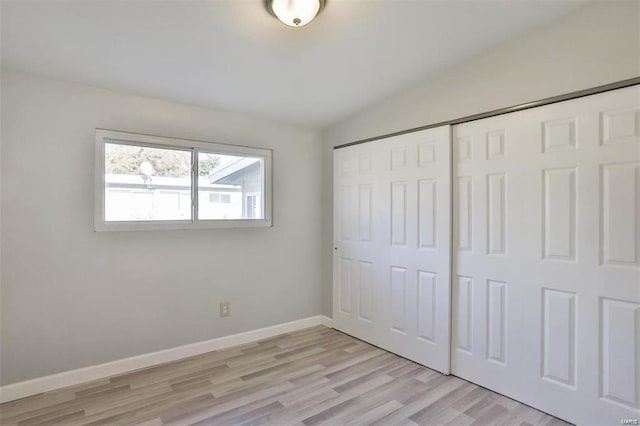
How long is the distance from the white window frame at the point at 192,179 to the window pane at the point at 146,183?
0.05 m

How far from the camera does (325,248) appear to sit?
149 inches

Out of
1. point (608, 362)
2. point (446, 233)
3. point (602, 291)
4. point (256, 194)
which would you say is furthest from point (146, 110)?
point (608, 362)

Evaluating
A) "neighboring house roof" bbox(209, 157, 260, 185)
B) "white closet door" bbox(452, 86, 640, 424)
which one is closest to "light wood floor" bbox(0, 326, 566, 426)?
"white closet door" bbox(452, 86, 640, 424)

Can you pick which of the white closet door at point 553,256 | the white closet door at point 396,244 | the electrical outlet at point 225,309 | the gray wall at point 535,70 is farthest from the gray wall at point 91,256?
the white closet door at point 553,256

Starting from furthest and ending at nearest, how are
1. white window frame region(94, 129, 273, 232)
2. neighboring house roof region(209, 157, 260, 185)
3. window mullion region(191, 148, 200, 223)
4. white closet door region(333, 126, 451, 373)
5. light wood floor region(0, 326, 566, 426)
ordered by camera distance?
neighboring house roof region(209, 157, 260, 185) → window mullion region(191, 148, 200, 223) → white closet door region(333, 126, 451, 373) → white window frame region(94, 129, 273, 232) → light wood floor region(0, 326, 566, 426)

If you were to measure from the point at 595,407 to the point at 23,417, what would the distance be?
340 centimetres

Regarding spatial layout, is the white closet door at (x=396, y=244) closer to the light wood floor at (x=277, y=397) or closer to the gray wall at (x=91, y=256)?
the light wood floor at (x=277, y=397)

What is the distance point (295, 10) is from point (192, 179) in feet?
5.58

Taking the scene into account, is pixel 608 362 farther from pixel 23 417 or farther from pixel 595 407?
pixel 23 417

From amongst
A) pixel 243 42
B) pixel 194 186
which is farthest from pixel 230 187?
pixel 243 42

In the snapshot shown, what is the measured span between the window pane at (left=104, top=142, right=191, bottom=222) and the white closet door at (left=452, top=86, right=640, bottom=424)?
2284 mm

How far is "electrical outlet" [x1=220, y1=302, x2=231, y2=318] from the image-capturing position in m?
3.10

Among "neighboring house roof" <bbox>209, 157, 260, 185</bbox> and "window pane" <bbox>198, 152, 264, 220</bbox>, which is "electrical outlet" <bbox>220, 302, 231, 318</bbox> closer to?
"window pane" <bbox>198, 152, 264, 220</bbox>

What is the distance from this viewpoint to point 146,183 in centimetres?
272
